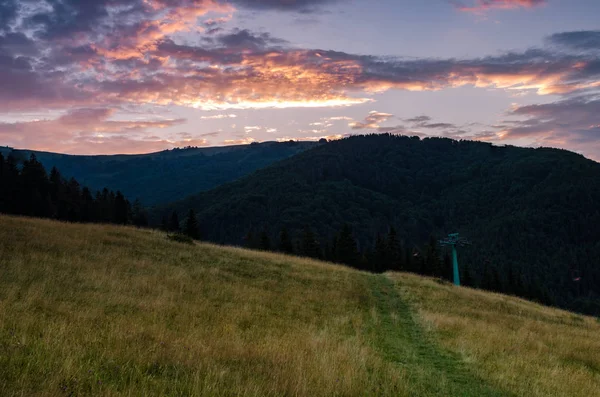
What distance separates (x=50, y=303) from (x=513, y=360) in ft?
41.4

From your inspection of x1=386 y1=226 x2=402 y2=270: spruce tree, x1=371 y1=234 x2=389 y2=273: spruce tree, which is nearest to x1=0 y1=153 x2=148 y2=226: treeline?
x1=371 y1=234 x2=389 y2=273: spruce tree

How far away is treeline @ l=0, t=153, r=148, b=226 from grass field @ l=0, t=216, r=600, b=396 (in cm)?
3916

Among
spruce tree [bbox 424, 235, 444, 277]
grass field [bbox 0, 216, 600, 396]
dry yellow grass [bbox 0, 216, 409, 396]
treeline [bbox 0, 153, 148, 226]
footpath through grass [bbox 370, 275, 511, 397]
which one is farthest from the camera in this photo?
spruce tree [bbox 424, 235, 444, 277]

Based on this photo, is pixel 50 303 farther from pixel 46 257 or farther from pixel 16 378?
pixel 46 257

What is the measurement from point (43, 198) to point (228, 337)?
211 ft

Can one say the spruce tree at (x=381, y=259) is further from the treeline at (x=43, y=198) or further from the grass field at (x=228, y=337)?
the grass field at (x=228, y=337)

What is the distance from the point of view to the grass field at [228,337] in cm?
625

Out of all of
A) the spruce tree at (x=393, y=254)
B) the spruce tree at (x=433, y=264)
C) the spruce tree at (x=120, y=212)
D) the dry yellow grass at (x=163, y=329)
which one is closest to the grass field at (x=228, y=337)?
the dry yellow grass at (x=163, y=329)

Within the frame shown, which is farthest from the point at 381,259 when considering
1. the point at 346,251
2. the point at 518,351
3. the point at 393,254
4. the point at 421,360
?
the point at 421,360

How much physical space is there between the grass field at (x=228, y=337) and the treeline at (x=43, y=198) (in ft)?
128

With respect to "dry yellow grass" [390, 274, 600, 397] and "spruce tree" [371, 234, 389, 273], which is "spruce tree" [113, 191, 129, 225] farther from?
"dry yellow grass" [390, 274, 600, 397]

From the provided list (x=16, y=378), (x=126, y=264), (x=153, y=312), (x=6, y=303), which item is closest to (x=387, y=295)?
(x=126, y=264)

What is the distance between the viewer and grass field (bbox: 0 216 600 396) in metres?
6.25

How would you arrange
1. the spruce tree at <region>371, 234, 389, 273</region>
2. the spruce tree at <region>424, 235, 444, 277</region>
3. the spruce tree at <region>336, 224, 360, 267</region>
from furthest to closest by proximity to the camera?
1. the spruce tree at <region>424, 235, 444, 277</region>
2. the spruce tree at <region>371, 234, 389, 273</region>
3. the spruce tree at <region>336, 224, 360, 267</region>
